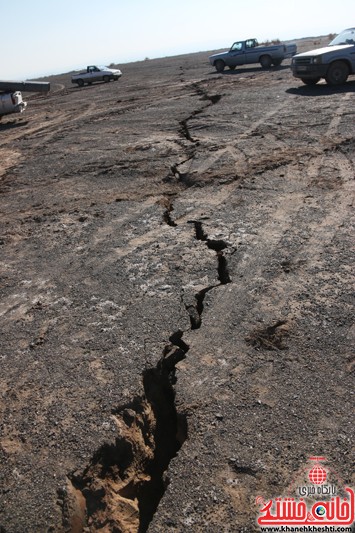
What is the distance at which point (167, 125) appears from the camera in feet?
38.0

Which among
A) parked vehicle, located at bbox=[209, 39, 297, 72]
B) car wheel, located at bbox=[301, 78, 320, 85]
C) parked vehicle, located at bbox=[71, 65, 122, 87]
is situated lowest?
car wheel, located at bbox=[301, 78, 320, 85]

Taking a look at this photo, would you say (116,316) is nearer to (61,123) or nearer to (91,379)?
(91,379)

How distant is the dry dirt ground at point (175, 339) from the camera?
270cm

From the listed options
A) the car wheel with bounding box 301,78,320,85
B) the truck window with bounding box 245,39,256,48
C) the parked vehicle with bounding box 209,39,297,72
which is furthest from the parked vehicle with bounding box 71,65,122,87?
the car wheel with bounding box 301,78,320,85

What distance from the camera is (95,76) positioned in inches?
1137

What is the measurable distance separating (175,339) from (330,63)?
1365 cm

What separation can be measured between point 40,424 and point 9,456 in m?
0.29

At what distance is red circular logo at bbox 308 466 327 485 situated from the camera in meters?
2.60

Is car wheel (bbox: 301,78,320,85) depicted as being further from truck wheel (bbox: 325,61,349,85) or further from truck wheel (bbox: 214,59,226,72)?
truck wheel (bbox: 214,59,226,72)

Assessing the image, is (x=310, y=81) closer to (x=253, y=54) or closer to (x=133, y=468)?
(x=253, y=54)

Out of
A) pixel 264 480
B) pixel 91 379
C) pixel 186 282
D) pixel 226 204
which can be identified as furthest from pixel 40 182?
pixel 264 480

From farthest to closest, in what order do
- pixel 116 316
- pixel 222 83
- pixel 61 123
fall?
pixel 222 83 < pixel 61 123 < pixel 116 316

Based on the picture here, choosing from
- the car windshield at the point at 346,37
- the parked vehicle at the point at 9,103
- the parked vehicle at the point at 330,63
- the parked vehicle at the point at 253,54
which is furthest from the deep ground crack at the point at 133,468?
the parked vehicle at the point at 253,54

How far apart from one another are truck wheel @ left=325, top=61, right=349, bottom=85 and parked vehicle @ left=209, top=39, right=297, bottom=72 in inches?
381
